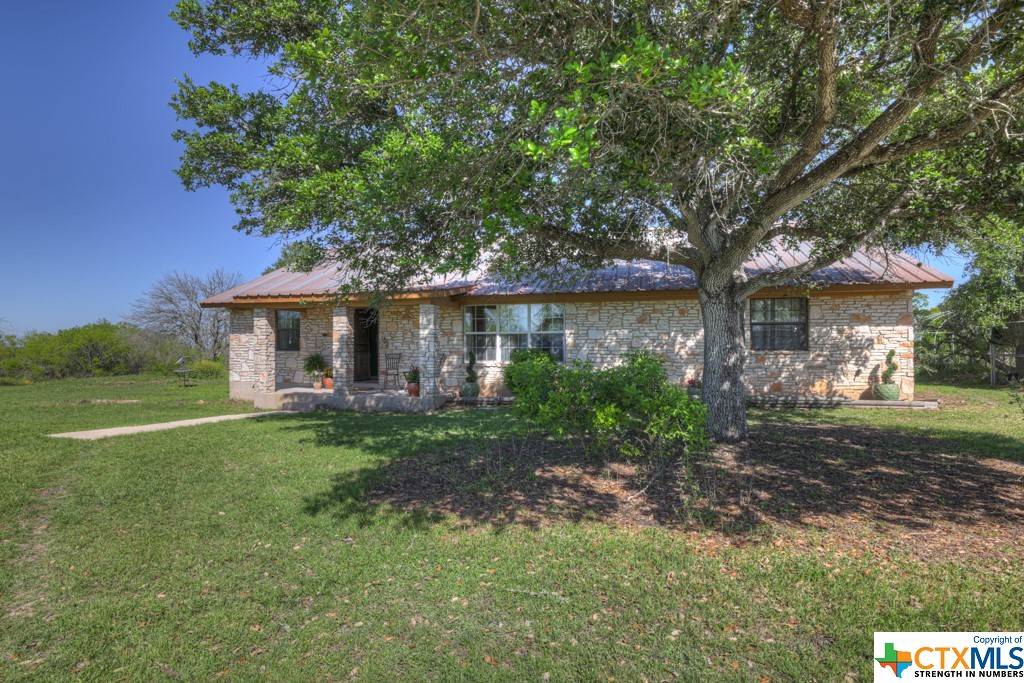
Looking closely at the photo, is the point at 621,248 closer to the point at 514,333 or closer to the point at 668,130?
the point at 668,130

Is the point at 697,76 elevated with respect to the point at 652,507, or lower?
elevated

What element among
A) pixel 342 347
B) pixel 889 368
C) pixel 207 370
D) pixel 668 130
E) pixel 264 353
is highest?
pixel 668 130

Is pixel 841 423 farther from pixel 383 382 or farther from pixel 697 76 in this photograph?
pixel 383 382

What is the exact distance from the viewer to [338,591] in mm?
3717

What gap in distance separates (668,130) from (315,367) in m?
12.9

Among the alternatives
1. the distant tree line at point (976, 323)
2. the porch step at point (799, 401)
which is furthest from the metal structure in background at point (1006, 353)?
the porch step at point (799, 401)

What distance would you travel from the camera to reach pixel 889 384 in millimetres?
11844

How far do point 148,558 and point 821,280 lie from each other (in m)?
12.8

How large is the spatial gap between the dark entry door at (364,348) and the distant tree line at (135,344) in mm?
8802

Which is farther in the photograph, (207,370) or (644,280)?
(207,370)

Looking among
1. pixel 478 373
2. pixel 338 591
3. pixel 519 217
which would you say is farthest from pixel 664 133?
pixel 478 373

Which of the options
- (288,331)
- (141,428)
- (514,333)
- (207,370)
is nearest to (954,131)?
(514,333)

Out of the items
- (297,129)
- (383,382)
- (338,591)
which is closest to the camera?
(338,591)

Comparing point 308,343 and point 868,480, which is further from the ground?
point 308,343
